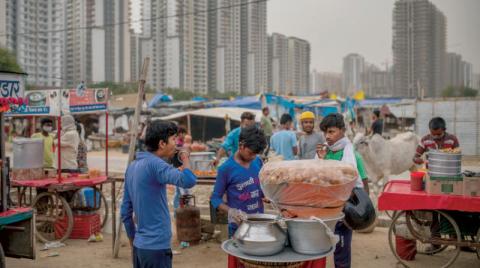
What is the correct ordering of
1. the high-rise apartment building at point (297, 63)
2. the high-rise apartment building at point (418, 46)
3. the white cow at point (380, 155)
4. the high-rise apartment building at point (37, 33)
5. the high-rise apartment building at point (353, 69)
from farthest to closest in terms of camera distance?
the high-rise apartment building at point (353, 69), the high-rise apartment building at point (297, 63), the high-rise apartment building at point (418, 46), the high-rise apartment building at point (37, 33), the white cow at point (380, 155)

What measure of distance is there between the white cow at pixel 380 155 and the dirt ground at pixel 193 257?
367cm

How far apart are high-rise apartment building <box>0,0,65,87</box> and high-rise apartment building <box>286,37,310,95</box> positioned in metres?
30.0

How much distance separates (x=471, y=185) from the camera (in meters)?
5.02

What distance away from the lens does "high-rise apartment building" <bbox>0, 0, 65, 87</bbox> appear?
113ft

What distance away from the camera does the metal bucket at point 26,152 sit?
23.3 ft

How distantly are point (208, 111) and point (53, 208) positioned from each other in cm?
1460

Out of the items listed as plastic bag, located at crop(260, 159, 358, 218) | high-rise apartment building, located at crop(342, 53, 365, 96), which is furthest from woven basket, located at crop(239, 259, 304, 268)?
high-rise apartment building, located at crop(342, 53, 365, 96)

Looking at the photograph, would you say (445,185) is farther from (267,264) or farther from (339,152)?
(267,264)

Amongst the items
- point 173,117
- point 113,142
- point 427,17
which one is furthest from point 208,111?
point 427,17

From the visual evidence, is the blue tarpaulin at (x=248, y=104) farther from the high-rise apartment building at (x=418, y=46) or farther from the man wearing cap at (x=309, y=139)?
the high-rise apartment building at (x=418, y=46)

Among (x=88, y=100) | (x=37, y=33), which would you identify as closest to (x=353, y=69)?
(x=37, y=33)

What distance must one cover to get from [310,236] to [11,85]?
390 centimetres

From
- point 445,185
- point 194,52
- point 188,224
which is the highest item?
point 194,52

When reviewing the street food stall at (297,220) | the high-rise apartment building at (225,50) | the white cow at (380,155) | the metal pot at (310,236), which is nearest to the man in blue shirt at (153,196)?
the street food stall at (297,220)
